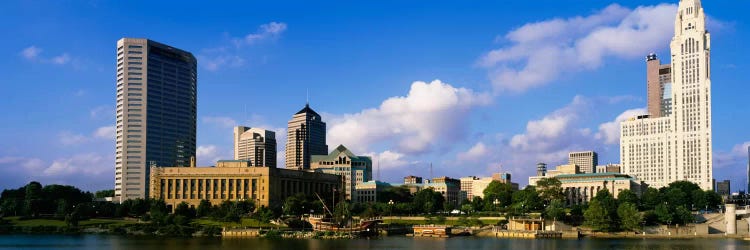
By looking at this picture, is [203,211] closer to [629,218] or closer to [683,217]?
[629,218]

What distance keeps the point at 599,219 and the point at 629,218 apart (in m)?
6.18

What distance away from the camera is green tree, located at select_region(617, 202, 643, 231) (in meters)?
166

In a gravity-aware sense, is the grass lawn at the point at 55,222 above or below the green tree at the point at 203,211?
below

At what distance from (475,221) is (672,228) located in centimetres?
4411

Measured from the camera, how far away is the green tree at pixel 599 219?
551 ft

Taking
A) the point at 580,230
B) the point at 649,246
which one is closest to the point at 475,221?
the point at 580,230

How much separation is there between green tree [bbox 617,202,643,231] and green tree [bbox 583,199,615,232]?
267cm

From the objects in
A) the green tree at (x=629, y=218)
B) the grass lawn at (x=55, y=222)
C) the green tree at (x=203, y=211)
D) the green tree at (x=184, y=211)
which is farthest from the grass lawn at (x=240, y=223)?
the green tree at (x=629, y=218)

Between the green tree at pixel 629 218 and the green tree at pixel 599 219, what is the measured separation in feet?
8.75

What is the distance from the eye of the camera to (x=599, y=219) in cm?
16825

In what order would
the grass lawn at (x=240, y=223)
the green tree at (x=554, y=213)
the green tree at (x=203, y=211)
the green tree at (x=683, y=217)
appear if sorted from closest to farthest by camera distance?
the grass lawn at (x=240, y=223)
the green tree at (x=554, y=213)
the green tree at (x=683, y=217)
the green tree at (x=203, y=211)

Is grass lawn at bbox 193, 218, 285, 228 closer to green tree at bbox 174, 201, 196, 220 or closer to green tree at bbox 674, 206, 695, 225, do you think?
green tree at bbox 174, 201, 196, 220

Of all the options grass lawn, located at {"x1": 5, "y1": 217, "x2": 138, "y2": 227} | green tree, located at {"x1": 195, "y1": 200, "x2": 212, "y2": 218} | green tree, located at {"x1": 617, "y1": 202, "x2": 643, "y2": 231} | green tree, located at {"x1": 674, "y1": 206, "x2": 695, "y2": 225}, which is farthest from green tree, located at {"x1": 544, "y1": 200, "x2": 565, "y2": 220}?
grass lawn, located at {"x1": 5, "y1": 217, "x2": 138, "y2": 227}

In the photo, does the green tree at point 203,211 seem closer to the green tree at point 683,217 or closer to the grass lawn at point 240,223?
the grass lawn at point 240,223
